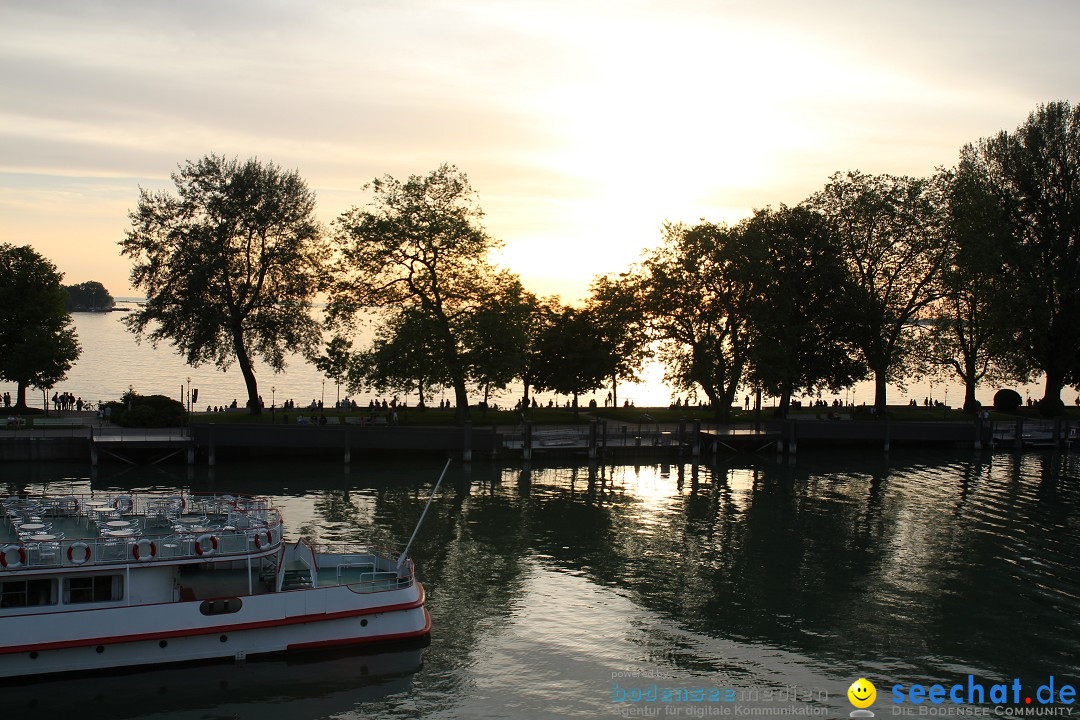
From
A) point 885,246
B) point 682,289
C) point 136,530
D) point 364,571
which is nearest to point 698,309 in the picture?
point 682,289

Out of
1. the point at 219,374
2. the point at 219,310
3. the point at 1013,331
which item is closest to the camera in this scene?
the point at 219,310

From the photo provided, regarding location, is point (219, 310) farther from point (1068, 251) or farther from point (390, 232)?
point (1068, 251)

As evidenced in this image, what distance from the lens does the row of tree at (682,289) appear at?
74000 mm

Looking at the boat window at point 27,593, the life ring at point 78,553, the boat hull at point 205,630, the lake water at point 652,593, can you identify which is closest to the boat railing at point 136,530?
the life ring at point 78,553

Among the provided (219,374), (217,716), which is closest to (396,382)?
(217,716)

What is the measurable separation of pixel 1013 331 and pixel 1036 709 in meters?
69.1

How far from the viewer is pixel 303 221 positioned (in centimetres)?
8075

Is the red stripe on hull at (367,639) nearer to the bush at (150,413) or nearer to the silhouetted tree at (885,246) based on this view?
the bush at (150,413)

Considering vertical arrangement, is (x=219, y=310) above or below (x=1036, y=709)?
above

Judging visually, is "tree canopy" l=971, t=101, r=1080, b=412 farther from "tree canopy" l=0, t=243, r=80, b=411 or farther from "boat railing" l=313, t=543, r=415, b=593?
"tree canopy" l=0, t=243, r=80, b=411

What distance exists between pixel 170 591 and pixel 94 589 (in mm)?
2218

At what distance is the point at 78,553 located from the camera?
2747 cm

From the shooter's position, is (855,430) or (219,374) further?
(219,374)

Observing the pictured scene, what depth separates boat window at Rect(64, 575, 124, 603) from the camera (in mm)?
27500
